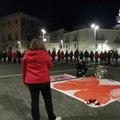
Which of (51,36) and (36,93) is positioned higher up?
(51,36)

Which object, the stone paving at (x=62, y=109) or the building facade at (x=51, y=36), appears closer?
the stone paving at (x=62, y=109)

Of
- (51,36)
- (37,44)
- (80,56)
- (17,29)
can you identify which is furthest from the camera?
(51,36)

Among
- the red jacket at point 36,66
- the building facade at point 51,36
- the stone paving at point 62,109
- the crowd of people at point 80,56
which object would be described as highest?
the building facade at point 51,36

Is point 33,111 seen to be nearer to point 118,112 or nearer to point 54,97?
point 118,112

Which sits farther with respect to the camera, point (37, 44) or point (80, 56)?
point (80, 56)

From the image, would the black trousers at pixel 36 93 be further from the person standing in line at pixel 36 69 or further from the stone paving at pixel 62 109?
the stone paving at pixel 62 109

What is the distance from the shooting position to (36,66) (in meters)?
4.29

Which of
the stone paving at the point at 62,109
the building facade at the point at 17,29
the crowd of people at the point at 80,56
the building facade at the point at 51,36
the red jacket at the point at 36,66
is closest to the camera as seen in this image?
the red jacket at the point at 36,66

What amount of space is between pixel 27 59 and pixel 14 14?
56263 mm

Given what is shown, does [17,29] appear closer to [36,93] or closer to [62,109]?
[62,109]

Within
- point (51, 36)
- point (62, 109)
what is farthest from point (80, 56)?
point (51, 36)

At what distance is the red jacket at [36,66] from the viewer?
13.9 ft

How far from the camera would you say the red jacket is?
425 cm

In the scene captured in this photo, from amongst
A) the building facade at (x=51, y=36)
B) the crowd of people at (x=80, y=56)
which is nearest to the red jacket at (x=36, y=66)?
the crowd of people at (x=80, y=56)
